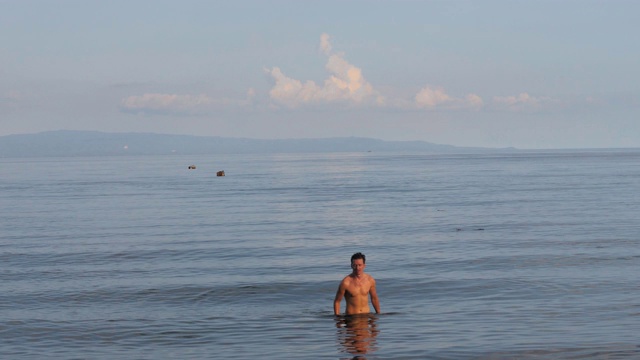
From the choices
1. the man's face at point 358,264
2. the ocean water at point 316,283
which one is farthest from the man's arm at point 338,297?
the man's face at point 358,264

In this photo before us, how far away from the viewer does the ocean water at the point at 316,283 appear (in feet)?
64.9

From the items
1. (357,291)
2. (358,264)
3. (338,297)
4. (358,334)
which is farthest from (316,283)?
(358,334)

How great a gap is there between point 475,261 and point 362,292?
37.4ft

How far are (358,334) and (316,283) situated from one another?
7.91 meters

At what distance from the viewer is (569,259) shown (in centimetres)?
3206

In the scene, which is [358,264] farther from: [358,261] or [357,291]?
[357,291]

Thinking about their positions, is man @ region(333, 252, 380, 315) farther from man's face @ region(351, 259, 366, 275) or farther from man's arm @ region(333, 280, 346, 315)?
man's face @ region(351, 259, 366, 275)

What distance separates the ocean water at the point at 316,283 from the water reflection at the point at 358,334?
0.05m

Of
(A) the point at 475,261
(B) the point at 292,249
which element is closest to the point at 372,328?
(A) the point at 475,261

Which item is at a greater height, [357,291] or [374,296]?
[357,291]

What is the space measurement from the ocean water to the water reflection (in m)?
0.05

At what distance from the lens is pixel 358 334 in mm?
20562

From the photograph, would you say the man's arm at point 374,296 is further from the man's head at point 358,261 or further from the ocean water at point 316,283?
the man's head at point 358,261

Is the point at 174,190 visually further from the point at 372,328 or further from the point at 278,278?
the point at 372,328
